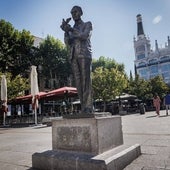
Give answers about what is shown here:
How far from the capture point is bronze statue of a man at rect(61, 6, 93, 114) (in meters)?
4.79

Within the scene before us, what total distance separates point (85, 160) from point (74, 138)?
665 millimetres

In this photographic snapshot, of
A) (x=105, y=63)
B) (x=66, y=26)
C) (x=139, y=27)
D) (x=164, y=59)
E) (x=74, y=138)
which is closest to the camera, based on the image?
(x=74, y=138)

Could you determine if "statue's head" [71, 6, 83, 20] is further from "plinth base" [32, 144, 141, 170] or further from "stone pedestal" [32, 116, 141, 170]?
"plinth base" [32, 144, 141, 170]

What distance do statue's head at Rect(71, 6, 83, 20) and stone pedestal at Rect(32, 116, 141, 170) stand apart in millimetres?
2202

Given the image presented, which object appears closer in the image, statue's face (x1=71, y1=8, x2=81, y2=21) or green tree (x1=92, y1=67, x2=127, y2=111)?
statue's face (x1=71, y1=8, x2=81, y2=21)

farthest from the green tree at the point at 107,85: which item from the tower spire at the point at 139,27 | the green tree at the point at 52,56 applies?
the tower spire at the point at 139,27

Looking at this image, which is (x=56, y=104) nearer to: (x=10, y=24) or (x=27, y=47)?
(x=27, y=47)

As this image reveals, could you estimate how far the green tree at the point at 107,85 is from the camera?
30266 millimetres

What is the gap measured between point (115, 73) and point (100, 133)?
96.4 ft

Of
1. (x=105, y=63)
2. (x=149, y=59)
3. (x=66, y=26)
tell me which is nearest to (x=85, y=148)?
(x=66, y=26)

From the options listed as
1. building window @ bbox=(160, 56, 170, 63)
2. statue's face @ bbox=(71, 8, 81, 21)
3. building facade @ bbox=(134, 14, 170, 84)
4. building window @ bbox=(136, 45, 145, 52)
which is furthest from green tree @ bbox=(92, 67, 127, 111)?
building window @ bbox=(136, 45, 145, 52)

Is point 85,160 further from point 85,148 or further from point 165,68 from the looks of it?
point 165,68

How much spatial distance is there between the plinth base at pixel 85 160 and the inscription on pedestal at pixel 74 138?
118 mm

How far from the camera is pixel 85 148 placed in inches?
165
